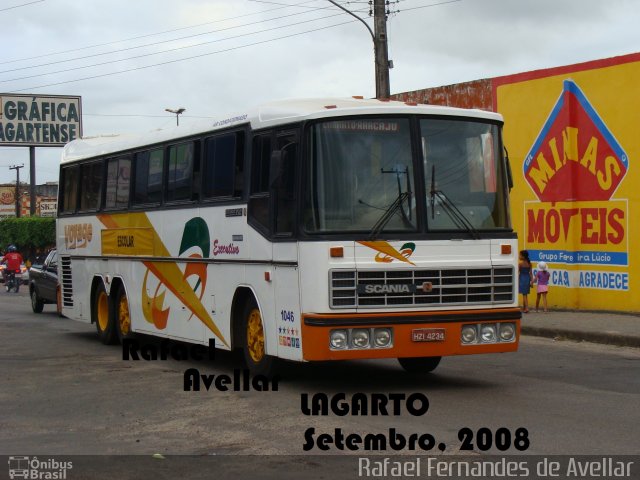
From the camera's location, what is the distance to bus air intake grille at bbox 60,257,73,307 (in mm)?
20922

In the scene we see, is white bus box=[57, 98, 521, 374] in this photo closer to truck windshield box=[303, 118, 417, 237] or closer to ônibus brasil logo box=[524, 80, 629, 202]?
truck windshield box=[303, 118, 417, 237]

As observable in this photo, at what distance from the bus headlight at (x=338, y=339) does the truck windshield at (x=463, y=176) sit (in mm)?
1500

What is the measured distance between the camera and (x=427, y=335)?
474 inches

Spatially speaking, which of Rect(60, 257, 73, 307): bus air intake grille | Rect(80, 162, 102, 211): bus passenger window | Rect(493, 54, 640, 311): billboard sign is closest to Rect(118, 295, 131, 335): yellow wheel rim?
Rect(80, 162, 102, 211): bus passenger window

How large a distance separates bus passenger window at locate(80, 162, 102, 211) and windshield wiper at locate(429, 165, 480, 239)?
8563 millimetres

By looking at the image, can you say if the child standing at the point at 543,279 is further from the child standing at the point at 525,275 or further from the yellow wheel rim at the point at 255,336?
the yellow wheel rim at the point at 255,336

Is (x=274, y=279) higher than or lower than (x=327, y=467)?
higher

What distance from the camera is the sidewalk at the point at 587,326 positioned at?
18.3 m

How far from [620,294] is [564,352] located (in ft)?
18.5

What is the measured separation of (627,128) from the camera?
22.2 metres

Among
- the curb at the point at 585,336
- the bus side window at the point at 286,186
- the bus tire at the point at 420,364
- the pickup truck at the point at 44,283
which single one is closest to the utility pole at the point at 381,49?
the curb at the point at 585,336

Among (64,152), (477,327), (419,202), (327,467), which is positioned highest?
(64,152)

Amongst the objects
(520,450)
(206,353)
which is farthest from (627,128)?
(520,450)

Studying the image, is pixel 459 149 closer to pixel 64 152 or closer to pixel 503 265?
pixel 503 265
